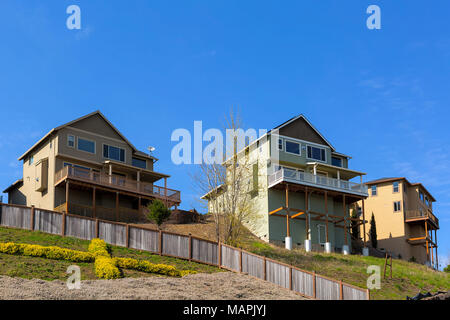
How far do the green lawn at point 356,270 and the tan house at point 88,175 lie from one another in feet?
36.4

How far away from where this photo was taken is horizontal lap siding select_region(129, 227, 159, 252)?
30922mm

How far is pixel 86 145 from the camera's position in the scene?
49469 mm

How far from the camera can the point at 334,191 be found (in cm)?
4925

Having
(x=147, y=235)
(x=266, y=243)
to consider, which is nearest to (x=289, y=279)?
(x=147, y=235)

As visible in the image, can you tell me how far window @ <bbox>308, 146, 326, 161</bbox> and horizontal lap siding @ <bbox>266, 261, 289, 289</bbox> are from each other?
78.9ft

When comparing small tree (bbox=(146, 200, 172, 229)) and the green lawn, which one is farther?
small tree (bbox=(146, 200, 172, 229))

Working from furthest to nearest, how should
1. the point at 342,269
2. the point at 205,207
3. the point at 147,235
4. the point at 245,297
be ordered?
the point at 205,207 → the point at 342,269 → the point at 147,235 → the point at 245,297

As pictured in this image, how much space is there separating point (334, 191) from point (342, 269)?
42.2 feet

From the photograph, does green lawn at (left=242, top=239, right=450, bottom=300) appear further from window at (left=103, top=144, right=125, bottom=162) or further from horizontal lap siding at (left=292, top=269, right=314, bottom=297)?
window at (left=103, top=144, right=125, bottom=162)

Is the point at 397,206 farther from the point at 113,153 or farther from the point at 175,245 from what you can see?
the point at 175,245

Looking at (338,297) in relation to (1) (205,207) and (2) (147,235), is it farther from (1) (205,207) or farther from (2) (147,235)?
(1) (205,207)

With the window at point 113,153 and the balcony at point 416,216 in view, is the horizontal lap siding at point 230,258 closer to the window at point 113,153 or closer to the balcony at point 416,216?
the window at point 113,153

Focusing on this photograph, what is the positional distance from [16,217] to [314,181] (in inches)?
965

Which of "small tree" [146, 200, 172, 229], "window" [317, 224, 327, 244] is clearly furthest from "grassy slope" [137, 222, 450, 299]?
"window" [317, 224, 327, 244]
